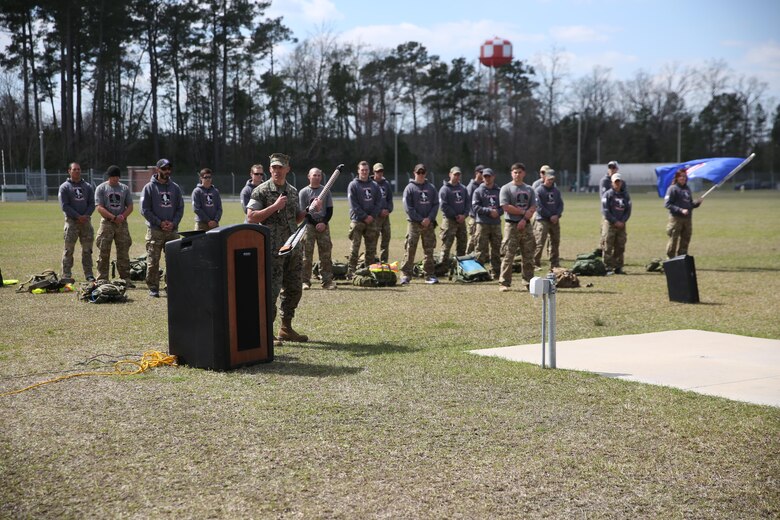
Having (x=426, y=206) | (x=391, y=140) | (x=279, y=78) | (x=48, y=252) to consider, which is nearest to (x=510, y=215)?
(x=426, y=206)

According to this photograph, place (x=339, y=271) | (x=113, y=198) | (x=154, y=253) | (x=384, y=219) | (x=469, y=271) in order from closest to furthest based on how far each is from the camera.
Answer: (x=154, y=253) → (x=113, y=198) → (x=469, y=271) → (x=339, y=271) → (x=384, y=219)

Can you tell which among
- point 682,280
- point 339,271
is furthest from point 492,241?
point 682,280

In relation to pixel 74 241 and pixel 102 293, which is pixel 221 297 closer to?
pixel 102 293

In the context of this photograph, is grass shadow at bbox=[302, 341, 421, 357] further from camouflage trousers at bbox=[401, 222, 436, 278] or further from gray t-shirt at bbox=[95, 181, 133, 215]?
gray t-shirt at bbox=[95, 181, 133, 215]

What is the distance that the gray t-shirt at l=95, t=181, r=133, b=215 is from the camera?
50.0ft

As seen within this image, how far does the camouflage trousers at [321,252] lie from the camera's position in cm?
1505

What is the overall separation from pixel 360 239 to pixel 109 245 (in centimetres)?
458

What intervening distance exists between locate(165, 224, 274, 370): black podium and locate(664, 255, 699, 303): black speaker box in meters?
7.16

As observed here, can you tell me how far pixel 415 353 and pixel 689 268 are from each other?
231 inches

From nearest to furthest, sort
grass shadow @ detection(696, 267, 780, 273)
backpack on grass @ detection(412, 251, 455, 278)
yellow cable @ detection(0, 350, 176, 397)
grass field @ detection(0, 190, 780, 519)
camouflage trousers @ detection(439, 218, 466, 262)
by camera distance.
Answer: grass field @ detection(0, 190, 780, 519) → yellow cable @ detection(0, 350, 176, 397) → backpack on grass @ detection(412, 251, 455, 278) → camouflage trousers @ detection(439, 218, 466, 262) → grass shadow @ detection(696, 267, 780, 273)

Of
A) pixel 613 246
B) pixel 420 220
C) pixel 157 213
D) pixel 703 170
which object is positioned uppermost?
pixel 703 170

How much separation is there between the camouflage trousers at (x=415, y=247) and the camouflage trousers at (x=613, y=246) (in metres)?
3.79

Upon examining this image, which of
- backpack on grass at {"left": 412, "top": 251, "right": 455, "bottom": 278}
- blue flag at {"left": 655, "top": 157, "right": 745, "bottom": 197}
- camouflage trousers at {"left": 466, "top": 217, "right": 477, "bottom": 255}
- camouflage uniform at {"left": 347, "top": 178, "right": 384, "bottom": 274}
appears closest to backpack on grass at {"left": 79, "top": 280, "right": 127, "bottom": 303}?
camouflage uniform at {"left": 347, "top": 178, "right": 384, "bottom": 274}

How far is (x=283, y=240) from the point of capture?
927cm
